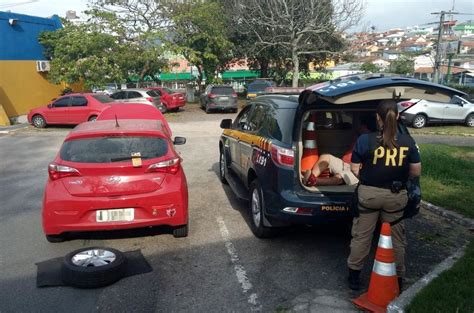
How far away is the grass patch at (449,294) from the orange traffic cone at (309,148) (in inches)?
79.9

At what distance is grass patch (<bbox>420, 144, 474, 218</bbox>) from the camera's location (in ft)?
22.0

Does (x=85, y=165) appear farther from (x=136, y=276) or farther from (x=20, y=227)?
(x=20, y=227)

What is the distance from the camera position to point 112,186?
5.00 metres

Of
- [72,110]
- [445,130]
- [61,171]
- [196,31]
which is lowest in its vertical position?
[445,130]

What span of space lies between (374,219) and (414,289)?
2.22ft

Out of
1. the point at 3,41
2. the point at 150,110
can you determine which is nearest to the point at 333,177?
the point at 150,110

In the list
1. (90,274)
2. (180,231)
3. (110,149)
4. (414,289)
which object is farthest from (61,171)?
(414,289)

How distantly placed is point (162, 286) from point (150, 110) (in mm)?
6588

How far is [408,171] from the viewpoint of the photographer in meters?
3.88

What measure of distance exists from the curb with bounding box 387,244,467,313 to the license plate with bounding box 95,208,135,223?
294 centimetres

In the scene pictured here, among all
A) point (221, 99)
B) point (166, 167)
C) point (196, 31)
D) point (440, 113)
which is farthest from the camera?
point (196, 31)

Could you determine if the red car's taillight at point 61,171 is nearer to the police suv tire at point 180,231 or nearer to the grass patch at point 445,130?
the police suv tire at point 180,231

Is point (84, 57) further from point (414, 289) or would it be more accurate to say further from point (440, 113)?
point (414, 289)

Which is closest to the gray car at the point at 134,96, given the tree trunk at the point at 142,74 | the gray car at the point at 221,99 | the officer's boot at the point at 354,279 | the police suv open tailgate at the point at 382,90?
the gray car at the point at 221,99
